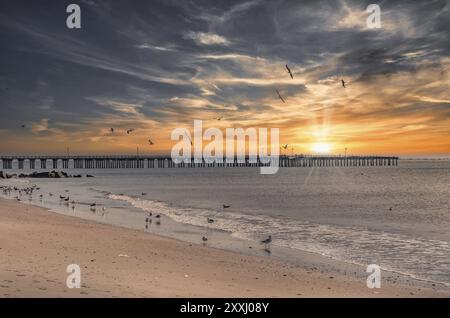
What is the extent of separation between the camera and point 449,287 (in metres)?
12.0

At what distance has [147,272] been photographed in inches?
422

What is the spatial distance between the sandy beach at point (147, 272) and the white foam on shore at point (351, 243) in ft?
10.2

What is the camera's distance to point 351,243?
64.6 feet

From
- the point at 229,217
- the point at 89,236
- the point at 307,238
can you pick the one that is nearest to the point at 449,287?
the point at 307,238

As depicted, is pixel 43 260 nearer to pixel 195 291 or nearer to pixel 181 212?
pixel 195 291

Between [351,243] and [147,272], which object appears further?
[351,243]

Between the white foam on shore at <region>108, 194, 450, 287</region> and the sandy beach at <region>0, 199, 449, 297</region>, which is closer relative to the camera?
the sandy beach at <region>0, 199, 449, 297</region>

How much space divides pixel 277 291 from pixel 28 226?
12.3 metres

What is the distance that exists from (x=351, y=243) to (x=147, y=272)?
12.0 metres

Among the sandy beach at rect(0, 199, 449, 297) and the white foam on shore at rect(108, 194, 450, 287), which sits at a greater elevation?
the sandy beach at rect(0, 199, 449, 297)

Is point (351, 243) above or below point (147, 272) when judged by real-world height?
below

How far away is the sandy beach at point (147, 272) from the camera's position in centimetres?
859

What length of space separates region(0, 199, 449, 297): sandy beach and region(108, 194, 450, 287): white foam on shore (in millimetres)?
3102

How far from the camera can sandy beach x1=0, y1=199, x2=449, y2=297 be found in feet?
28.2
